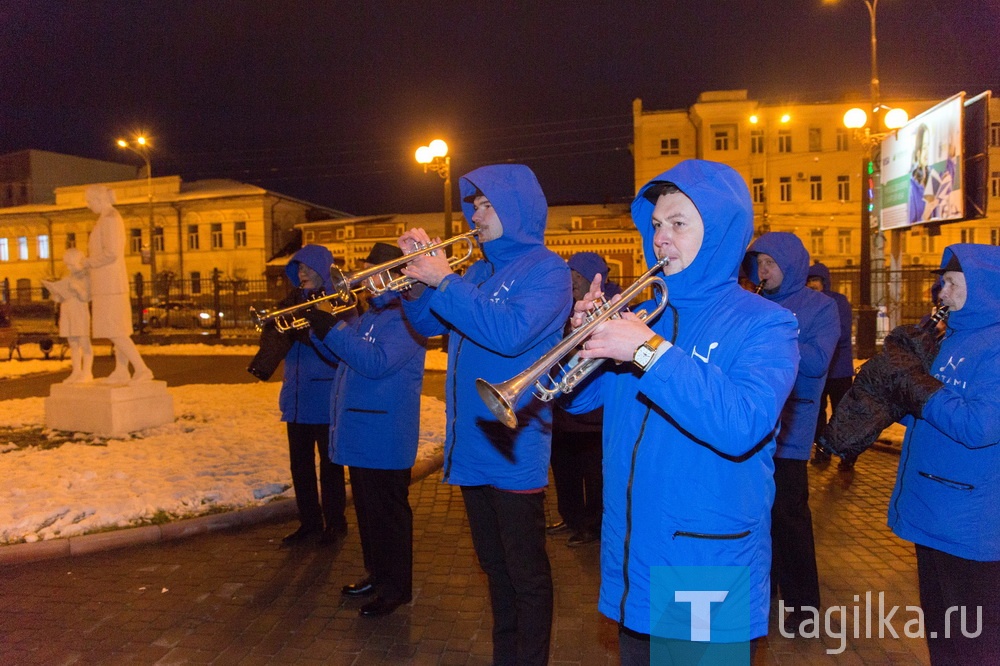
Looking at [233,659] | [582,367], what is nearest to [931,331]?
[582,367]

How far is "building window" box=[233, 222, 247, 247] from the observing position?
4791 centimetres

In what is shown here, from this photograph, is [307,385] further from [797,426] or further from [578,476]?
[797,426]

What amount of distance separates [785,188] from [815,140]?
128 inches

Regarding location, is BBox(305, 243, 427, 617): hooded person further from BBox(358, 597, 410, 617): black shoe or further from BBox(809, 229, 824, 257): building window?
BBox(809, 229, 824, 257): building window

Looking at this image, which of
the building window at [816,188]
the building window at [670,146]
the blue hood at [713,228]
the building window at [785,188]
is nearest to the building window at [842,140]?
the building window at [816,188]

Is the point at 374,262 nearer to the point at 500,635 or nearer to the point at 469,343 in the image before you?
the point at 469,343

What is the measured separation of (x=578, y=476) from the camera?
5926 millimetres

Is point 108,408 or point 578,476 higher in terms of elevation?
point 108,408

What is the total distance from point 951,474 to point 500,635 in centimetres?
201

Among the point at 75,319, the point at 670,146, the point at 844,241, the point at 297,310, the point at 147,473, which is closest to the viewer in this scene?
the point at 297,310

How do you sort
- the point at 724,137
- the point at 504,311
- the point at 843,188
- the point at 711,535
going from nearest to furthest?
1. the point at 711,535
2. the point at 504,311
3. the point at 724,137
4. the point at 843,188

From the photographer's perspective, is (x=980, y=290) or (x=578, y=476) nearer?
(x=980, y=290)

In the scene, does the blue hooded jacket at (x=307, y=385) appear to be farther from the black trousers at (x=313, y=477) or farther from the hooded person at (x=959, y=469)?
the hooded person at (x=959, y=469)

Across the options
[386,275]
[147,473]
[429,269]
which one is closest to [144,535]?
[147,473]
